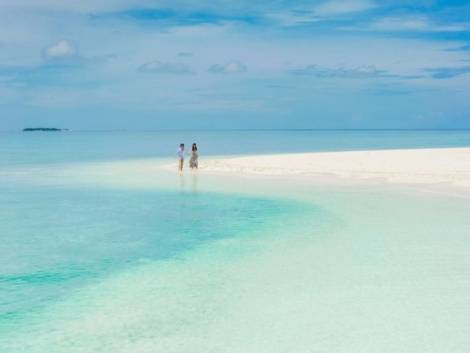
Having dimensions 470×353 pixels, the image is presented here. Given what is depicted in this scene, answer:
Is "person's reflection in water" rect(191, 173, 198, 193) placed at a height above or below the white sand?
below

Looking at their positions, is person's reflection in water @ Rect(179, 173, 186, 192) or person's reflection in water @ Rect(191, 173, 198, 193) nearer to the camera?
person's reflection in water @ Rect(191, 173, 198, 193)

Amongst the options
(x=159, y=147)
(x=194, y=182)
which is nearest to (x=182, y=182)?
(x=194, y=182)

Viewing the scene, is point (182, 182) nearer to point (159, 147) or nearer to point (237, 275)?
point (237, 275)

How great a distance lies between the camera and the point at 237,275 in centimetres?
1002

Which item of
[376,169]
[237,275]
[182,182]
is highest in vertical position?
[376,169]

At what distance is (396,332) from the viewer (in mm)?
7254

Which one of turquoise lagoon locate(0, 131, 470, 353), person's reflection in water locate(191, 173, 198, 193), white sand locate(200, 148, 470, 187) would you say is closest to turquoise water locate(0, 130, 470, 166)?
white sand locate(200, 148, 470, 187)

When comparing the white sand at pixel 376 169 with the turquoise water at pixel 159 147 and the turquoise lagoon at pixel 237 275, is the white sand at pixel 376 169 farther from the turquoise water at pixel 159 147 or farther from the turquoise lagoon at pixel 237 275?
the turquoise water at pixel 159 147

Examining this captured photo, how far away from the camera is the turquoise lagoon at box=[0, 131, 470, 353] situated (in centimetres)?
718

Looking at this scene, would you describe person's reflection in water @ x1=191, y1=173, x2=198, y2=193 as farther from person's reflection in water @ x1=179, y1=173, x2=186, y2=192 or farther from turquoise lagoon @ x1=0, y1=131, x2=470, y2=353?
turquoise lagoon @ x1=0, y1=131, x2=470, y2=353

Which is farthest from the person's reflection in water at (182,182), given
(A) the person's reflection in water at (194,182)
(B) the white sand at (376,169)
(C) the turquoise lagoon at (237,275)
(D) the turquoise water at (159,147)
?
(D) the turquoise water at (159,147)

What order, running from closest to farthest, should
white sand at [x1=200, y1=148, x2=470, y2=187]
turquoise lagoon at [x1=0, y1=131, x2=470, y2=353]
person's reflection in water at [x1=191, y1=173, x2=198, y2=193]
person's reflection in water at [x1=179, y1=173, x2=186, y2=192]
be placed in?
turquoise lagoon at [x1=0, y1=131, x2=470, y2=353]
person's reflection in water at [x1=191, y1=173, x2=198, y2=193]
person's reflection in water at [x1=179, y1=173, x2=186, y2=192]
white sand at [x1=200, y1=148, x2=470, y2=187]

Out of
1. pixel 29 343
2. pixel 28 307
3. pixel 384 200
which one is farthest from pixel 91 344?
pixel 384 200

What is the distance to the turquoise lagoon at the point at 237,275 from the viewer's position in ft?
23.6
